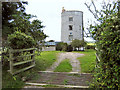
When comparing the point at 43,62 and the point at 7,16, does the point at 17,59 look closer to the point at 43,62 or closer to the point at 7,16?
the point at 7,16

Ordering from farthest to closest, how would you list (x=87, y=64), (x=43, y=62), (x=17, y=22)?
(x=43, y=62) → (x=87, y=64) → (x=17, y=22)

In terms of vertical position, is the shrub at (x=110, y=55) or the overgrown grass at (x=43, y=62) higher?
the shrub at (x=110, y=55)

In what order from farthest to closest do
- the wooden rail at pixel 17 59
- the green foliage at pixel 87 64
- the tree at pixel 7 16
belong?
the green foliage at pixel 87 64
the tree at pixel 7 16
the wooden rail at pixel 17 59

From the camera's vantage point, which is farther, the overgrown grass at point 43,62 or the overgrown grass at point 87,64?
the overgrown grass at point 43,62

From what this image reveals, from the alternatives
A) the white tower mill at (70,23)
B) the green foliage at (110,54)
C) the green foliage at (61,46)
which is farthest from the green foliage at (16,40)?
the white tower mill at (70,23)

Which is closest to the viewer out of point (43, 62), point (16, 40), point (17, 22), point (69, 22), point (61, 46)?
point (16, 40)

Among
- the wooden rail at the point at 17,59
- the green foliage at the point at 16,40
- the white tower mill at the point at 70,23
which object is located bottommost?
the wooden rail at the point at 17,59

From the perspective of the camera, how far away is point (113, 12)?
10.00 feet

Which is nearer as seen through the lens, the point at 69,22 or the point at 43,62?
the point at 43,62

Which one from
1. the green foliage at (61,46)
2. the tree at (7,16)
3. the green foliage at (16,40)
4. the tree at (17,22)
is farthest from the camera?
the green foliage at (61,46)

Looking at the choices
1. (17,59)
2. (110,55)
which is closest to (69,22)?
(17,59)

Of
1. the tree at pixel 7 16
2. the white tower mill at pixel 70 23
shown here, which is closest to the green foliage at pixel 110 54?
the tree at pixel 7 16

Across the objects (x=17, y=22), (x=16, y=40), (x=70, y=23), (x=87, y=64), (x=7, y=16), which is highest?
(x=70, y=23)

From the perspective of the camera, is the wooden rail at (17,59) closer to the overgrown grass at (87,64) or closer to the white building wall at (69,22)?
the overgrown grass at (87,64)
